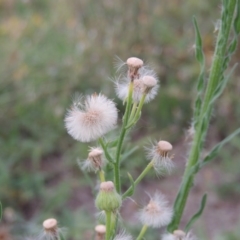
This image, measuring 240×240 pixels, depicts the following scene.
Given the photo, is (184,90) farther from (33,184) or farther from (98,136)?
(98,136)

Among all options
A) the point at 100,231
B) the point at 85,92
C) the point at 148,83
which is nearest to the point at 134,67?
the point at 148,83

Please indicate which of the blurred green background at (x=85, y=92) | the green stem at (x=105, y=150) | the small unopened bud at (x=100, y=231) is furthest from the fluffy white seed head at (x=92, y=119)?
the blurred green background at (x=85, y=92)

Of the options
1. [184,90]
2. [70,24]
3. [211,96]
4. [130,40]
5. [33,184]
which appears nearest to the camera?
[211,96]

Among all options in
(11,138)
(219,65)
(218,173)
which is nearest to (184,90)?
(218,173)

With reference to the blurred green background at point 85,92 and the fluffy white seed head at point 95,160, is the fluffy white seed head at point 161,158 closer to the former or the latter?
the fluffy white seed head at point 95,160

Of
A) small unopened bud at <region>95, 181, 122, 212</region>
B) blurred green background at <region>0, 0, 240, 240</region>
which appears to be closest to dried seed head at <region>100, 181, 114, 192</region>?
small unopened bud at <region>95, 181, 122, 212</region>

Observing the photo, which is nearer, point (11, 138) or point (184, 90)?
point (11, 138)

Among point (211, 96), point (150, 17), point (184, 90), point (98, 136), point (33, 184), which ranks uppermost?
point (150, 17)
